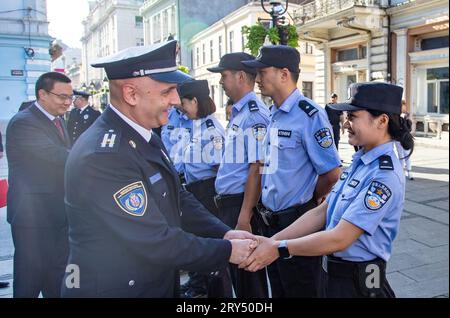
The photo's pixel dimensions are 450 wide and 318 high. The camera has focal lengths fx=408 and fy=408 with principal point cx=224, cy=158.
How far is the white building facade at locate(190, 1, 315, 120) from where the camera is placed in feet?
83.6

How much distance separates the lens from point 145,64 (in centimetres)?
175

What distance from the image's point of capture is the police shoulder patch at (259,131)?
3.20 metres

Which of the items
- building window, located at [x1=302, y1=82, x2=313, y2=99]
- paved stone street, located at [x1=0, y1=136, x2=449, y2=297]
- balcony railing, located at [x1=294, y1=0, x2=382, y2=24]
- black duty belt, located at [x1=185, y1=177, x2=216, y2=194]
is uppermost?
balcony railing, located at [x1=294, y1=0, x2=382, y2=24]

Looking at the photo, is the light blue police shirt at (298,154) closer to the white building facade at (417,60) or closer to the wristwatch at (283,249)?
the wristwatch at (283,249)

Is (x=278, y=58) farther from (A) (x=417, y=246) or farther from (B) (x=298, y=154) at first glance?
(A) (x=417, y=246)

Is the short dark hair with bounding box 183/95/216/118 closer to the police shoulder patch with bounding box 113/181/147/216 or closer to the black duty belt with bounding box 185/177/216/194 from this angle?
the black duty belt with bounding box 185/177/216/194

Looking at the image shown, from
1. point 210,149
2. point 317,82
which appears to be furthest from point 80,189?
point 317,82

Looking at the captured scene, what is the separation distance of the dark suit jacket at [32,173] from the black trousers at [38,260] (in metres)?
0.08

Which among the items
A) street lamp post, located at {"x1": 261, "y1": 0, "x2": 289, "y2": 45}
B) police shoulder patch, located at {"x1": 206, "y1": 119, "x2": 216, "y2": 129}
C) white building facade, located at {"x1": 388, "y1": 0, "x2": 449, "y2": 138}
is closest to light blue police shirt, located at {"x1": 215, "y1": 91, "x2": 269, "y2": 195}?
police shoulder patch, located at {"x1": 206, "y1": 119, "x2": 216, "y2": 129}

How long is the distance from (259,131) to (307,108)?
527mm

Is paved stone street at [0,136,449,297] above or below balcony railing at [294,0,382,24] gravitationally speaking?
below

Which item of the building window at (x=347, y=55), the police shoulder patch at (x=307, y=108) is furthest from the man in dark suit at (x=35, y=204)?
the building window at (x=347, y=55)

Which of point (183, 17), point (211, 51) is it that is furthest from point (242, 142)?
point (183, 17)

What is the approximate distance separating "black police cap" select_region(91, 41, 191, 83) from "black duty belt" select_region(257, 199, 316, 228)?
52.0 inches
